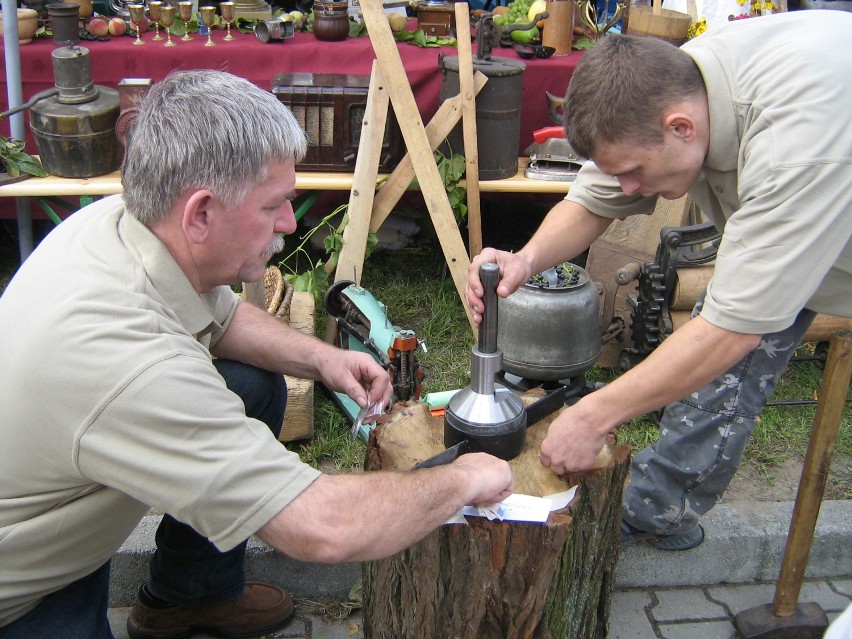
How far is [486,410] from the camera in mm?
2371

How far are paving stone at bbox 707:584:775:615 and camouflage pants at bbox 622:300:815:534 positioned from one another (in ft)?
0.93

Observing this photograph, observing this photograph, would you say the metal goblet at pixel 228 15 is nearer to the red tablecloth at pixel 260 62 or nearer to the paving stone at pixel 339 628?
the red tablecloth at pixel 260 62

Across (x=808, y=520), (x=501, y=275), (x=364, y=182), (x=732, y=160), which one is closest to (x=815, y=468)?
(x=808, y=520)

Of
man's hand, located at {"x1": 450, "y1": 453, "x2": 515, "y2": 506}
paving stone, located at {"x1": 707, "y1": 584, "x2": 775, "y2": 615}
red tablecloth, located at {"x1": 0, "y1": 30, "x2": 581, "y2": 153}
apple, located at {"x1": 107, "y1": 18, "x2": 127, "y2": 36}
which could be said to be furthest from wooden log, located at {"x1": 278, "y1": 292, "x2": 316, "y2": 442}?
apple, located at {"x1": 107, "y1": 18, "x2": 127, "y2": 36}

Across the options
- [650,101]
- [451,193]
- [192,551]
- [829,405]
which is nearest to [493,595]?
[192,551]

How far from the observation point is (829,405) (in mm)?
2637

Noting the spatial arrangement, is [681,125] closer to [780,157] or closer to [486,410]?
[780,157]

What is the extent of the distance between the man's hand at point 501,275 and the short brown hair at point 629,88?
0.47 m

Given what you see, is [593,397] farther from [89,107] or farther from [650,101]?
[89,107]

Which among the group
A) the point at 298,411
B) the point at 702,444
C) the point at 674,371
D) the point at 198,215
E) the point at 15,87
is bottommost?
the point at 298,411

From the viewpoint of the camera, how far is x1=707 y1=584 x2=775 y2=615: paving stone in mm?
3195

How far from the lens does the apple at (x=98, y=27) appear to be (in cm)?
519

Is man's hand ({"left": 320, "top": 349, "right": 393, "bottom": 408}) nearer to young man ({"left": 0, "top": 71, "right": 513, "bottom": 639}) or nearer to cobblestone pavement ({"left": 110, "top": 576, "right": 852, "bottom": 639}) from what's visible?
young man ({"left": 0, "top": 71, "right": 513, "bottom": 639})

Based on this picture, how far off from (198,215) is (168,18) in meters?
3.65
